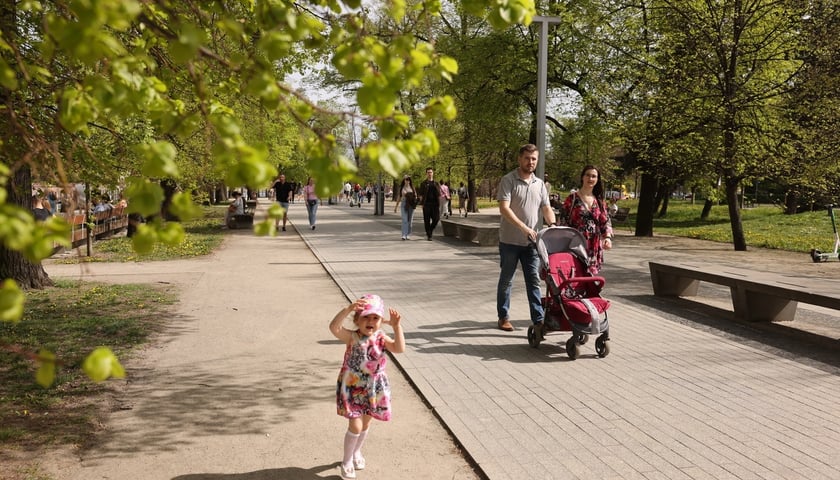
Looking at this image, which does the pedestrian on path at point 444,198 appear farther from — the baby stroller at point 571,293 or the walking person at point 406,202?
the baby stroller at point 571,293

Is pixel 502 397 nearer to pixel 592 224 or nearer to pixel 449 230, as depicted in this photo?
pixel 592 224

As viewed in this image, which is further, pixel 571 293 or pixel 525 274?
pixel 525 274

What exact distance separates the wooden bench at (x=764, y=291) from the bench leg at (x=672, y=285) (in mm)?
244

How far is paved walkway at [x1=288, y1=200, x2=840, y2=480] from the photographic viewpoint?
4.29 meters

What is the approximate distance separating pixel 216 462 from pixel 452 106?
271 centimetres

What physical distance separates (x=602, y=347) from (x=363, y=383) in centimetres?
336

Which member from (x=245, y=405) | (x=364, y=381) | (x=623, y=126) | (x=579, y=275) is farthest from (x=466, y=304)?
(x=623, y=126)

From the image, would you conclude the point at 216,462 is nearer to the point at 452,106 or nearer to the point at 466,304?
the point at 452,106

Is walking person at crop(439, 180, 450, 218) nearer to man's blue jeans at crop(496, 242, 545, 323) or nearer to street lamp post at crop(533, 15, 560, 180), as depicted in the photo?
street lamp post at crop(533, 15, 560, 180)

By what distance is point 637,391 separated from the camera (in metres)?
5.69

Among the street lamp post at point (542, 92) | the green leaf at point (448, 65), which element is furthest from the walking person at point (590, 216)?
the street lamp post at point (542, 92)

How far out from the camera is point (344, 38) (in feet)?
9.80

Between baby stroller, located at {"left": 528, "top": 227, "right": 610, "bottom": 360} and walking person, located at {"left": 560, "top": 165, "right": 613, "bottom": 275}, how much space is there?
43 cm

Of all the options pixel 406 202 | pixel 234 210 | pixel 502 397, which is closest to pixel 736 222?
pixel 406 202
